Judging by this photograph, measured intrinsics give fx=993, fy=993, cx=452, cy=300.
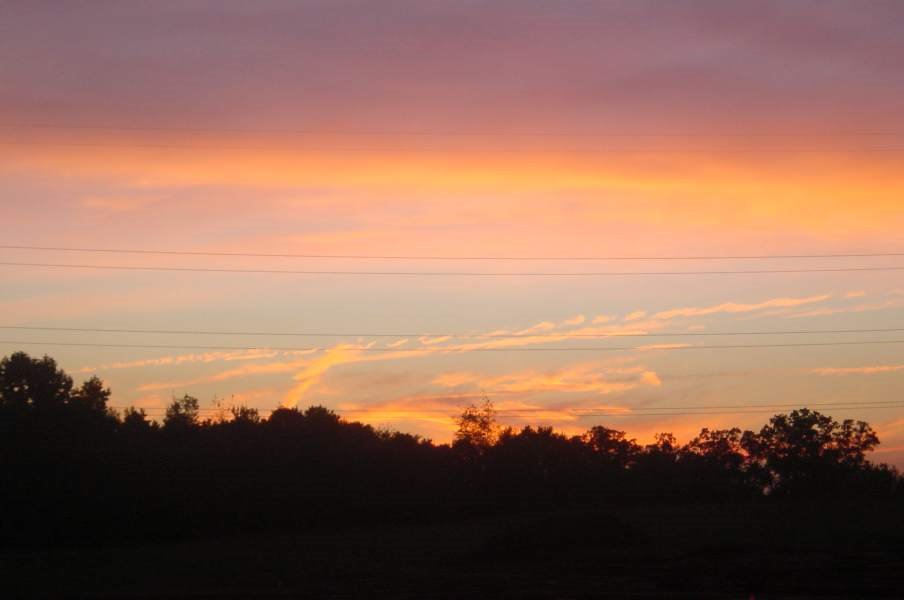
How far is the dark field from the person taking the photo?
3127 cm

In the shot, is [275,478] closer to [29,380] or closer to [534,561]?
[534,561]

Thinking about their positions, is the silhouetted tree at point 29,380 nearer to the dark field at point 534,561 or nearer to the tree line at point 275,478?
the tree line at point 275,478

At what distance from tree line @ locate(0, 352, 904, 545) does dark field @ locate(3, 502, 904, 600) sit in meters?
2.65

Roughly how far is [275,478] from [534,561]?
24.7 m

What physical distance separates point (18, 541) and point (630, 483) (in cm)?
4137

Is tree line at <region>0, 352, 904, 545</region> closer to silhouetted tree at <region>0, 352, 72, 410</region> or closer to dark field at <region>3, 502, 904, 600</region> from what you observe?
dark field at <region>3, 502, 904, 600</region>

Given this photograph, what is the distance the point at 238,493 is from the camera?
207 ft

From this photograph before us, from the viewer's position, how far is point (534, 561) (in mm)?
45062

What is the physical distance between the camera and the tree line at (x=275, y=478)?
2350 inches

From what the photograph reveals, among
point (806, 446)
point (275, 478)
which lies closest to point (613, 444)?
point (806, 446)

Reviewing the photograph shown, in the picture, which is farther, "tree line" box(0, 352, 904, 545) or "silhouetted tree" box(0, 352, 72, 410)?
"silhouetted tree" box(0, 352, 72, 410)

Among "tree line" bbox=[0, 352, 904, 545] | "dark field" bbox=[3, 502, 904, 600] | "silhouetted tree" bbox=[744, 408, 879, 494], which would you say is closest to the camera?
"dark field" bbox=[3, 502, 904, 600]

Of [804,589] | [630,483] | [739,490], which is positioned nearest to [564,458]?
[630,483]

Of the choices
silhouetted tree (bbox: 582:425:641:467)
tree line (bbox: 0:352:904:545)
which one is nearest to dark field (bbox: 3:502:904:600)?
tree line (bbox: 0:352:904:545)
